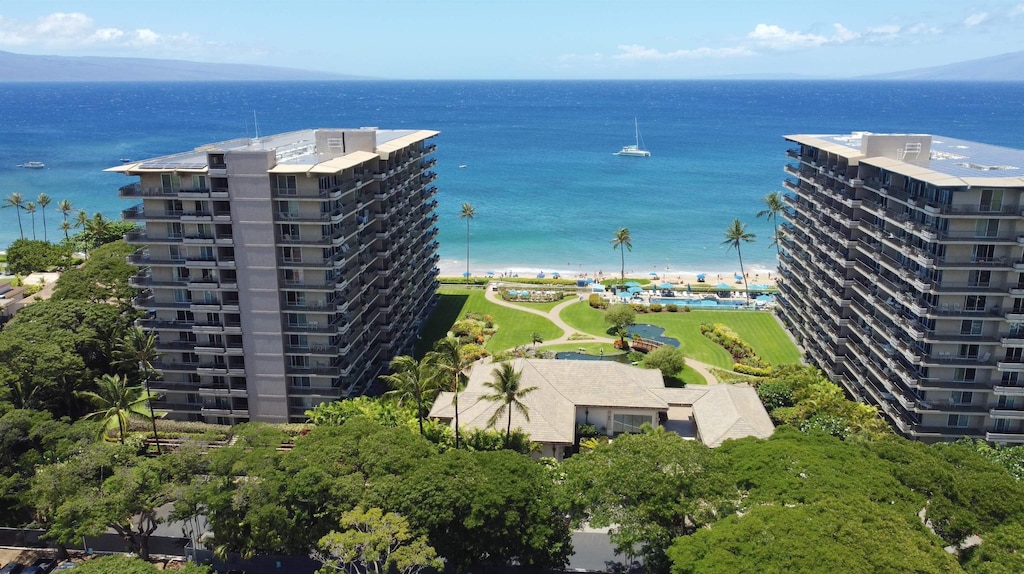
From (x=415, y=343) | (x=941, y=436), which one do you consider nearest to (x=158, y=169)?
(x=415, y=343)

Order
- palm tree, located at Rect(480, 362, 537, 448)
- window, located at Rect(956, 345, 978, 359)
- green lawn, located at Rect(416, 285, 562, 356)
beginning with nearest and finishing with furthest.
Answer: palm tree, located at Rect(480, 362, 537, 448), window, located at Rect(956, 345, 978, 359), green lawn, located at Rect(416, 285, 562, 356)

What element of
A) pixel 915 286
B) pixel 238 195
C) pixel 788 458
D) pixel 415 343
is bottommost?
pixel 415 343

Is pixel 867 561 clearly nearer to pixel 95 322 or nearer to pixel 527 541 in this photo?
pixel 527 541

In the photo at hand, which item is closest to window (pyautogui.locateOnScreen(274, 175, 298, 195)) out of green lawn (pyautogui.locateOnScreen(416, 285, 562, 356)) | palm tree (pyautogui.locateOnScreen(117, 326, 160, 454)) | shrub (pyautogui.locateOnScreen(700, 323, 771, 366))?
palm tree (pyautogui.locateOnScreen(117, 326, 160, 454))

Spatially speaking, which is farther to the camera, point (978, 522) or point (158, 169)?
point (158, 169)

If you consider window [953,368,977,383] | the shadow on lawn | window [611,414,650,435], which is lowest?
window [611,414,650,435]

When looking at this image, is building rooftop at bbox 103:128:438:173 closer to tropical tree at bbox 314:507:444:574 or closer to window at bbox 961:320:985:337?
tropical tree at bbox 314:507:444:574

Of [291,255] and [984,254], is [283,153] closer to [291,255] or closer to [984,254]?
[291,255]
